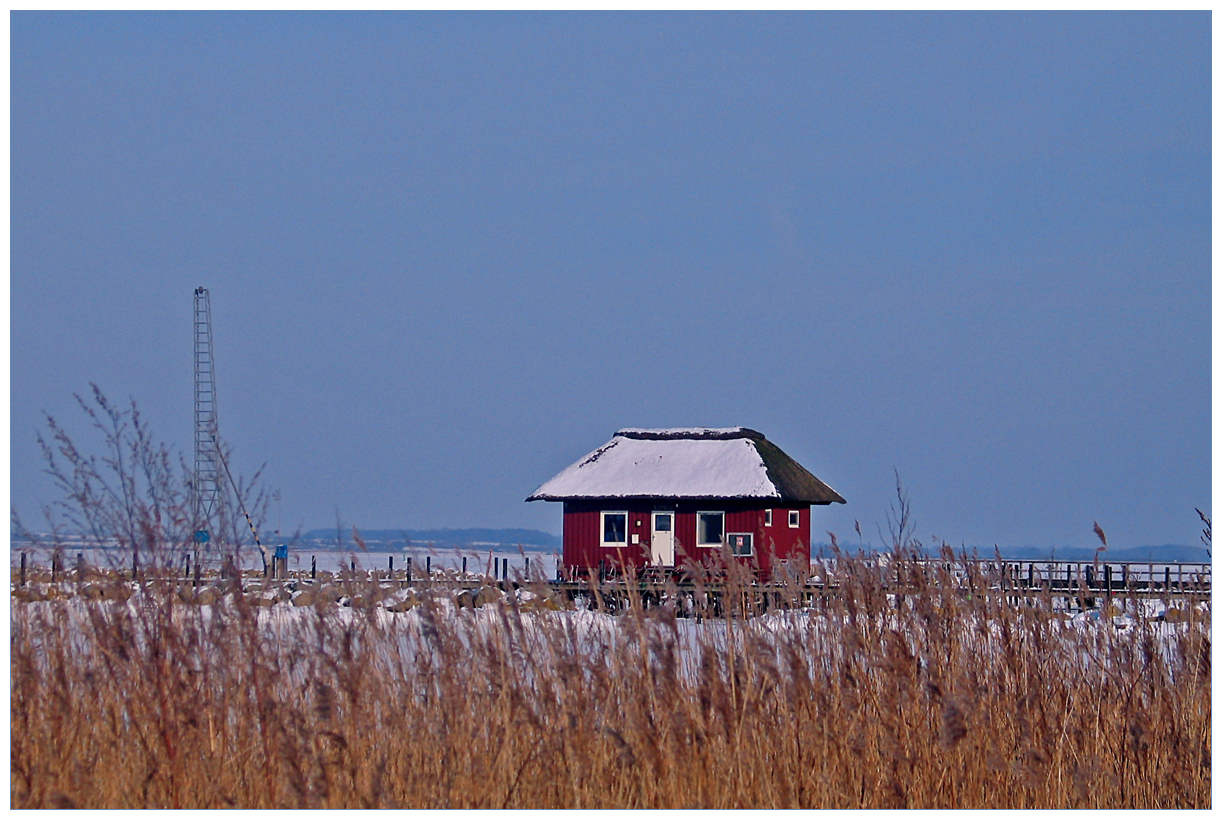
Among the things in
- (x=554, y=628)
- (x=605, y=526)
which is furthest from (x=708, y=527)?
(x=554, y=628)

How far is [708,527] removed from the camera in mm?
25812

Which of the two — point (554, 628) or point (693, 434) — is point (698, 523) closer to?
point (693, 434)

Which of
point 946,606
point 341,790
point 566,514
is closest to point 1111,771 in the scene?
point 946,606

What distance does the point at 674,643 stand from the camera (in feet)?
13.5

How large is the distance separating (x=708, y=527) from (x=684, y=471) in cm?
137

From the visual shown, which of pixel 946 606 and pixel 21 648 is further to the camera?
pixel 946 606

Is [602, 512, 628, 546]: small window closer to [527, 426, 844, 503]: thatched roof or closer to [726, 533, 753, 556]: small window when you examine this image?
[527, 426, 844, 503]: thatched roof

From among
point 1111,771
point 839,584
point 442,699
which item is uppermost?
point 839,584

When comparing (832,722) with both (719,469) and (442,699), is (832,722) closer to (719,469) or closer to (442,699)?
(442,699)

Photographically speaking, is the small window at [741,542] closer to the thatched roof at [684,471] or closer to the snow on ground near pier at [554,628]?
the thatched roof at [684,471]

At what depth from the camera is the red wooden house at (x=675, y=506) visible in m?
25.4

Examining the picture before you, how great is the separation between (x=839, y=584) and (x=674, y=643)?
3.67ft

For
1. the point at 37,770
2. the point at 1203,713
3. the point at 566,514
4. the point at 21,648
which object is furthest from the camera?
the point at 566,514

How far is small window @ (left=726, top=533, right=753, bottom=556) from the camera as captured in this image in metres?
25.4
